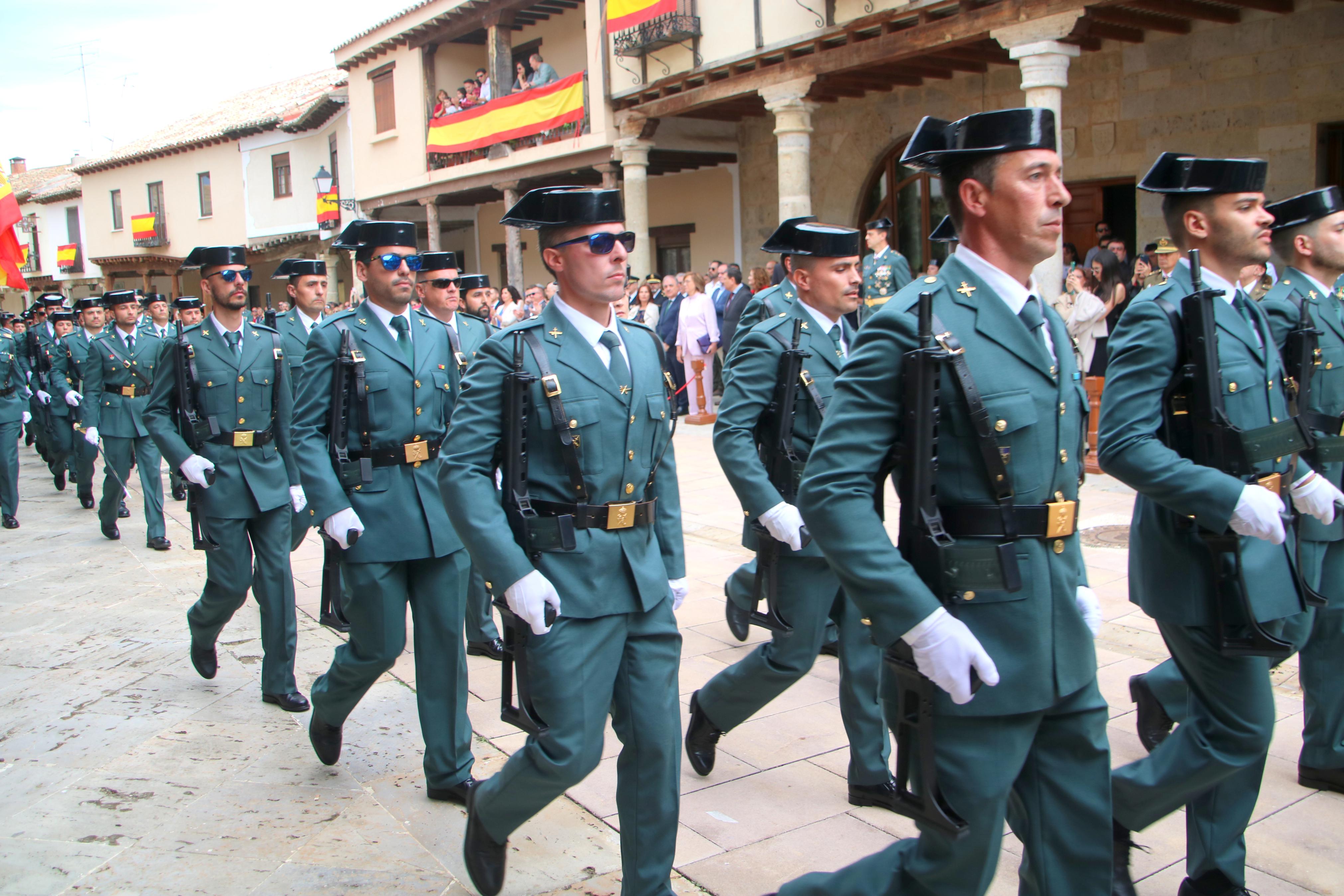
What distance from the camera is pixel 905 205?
16.3 m

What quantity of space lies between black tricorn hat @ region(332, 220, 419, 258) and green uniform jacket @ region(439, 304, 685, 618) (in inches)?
50.4

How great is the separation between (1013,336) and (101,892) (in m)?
3.10

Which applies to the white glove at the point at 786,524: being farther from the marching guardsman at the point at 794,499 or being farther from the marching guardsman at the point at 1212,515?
the marching guardsman at the point at 1212,515

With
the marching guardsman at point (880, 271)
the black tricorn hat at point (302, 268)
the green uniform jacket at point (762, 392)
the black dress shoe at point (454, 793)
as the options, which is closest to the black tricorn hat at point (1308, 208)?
the green uniform jacket at point (762, 392)

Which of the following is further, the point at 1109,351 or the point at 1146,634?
the point at 1146,634

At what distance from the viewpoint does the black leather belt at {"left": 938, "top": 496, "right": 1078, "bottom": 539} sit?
2.22 meters

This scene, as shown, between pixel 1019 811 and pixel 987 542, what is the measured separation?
594 mm

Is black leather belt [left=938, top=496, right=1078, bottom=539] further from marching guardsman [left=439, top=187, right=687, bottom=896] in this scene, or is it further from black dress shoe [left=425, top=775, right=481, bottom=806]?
black dress shoe [left=425, top=775, right=481, bottom=806]

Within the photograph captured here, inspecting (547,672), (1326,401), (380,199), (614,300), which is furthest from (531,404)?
(380,199)

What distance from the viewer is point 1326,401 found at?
3.74m

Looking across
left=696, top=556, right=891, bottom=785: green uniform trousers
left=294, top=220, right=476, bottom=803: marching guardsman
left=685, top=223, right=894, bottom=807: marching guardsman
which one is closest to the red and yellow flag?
left=294, top=220, right=476, bottom=803: marching guardsman

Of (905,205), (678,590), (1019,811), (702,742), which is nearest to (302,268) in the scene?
(702,742)

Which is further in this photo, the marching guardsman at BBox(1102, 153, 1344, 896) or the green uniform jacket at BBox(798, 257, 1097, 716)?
the marching guardsman at BBox(1102, 153, 1344, 896)

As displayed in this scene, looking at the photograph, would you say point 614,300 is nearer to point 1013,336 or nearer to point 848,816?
point 1013,336
